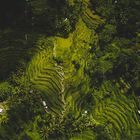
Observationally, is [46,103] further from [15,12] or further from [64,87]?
[15,12]

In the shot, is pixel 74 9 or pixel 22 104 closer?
pixel 22 104

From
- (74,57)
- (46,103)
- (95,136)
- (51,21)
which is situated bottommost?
(95,136)

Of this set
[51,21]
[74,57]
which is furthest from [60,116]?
[51,21]

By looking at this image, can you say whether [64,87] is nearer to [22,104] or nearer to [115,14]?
[22,104]

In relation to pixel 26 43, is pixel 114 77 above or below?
below

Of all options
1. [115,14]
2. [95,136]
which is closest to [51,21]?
[115,14]

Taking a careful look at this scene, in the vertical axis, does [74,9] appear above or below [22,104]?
above
